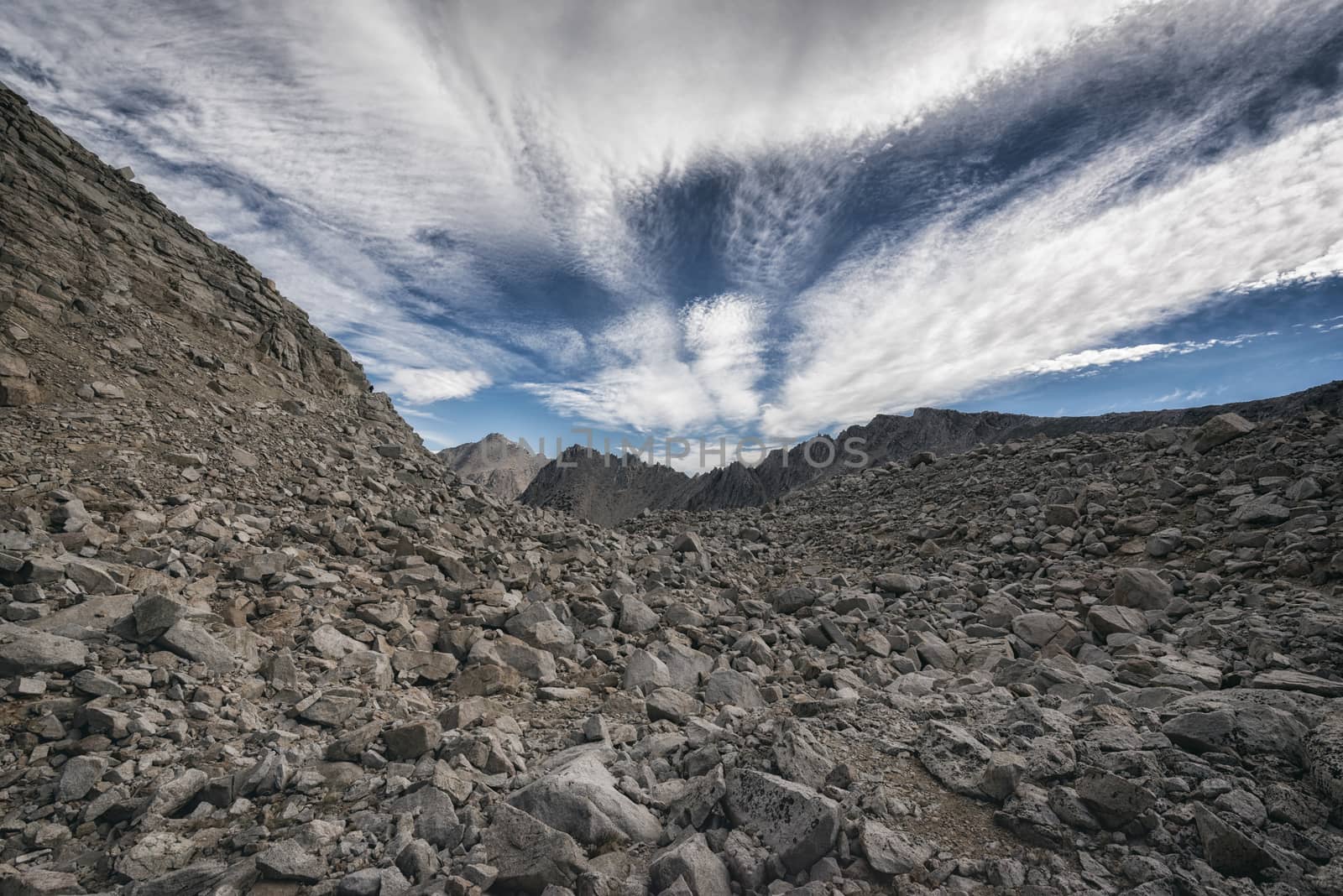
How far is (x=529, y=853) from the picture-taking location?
139 inches

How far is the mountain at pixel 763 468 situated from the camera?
3533 inches

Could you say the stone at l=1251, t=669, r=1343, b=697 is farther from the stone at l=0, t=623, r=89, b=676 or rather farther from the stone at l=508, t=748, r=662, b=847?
the stone at l=0, t=623, r=89, b=676

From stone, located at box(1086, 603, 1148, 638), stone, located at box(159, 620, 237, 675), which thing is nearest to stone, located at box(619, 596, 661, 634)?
stone, located at box(159, 620, 237, 675)

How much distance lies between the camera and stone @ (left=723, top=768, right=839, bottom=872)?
3.52 metres

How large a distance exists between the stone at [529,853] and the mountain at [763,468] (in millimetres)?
73808

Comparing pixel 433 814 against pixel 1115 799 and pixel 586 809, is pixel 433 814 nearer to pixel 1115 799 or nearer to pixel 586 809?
pixel 586 809

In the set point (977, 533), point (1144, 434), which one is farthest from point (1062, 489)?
point (1144, 434)

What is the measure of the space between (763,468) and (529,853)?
107 m

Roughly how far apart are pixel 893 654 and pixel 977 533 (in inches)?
317

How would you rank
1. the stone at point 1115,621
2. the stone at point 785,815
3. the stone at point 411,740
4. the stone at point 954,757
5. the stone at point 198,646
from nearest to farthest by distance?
the stone at point 785,815 < the stone at point 954,757 < the stone at point 411,740 < the stone at point 198,646 < the stone at point 1115,621

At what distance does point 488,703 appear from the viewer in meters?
6.12

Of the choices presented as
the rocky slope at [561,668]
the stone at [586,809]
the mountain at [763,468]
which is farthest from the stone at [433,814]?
the mountain at [763,468]

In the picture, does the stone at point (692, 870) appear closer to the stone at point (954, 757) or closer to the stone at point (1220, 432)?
the stone at point (954, 757)

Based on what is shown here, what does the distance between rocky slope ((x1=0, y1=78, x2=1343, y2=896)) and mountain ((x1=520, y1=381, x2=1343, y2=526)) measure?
65.8 meters
